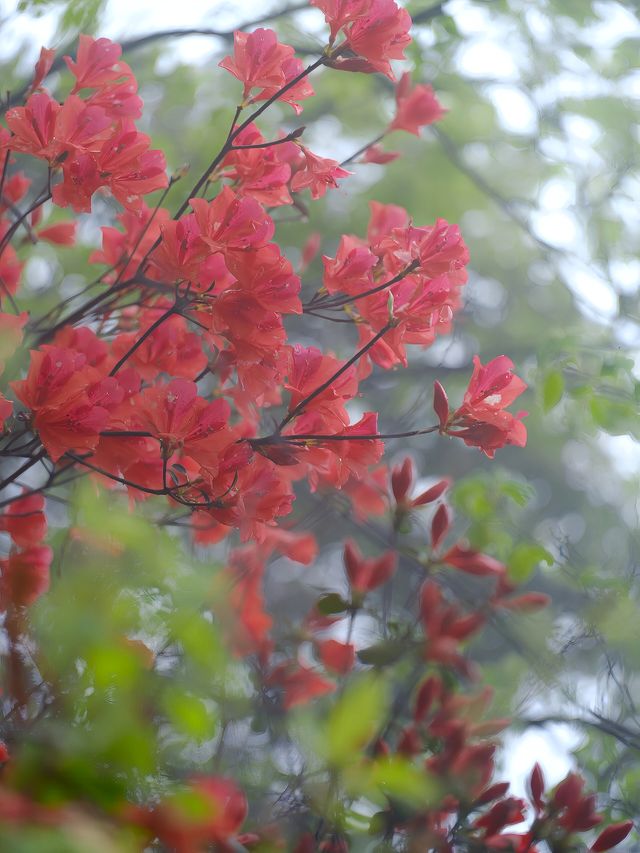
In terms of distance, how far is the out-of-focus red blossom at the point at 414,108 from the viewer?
1.21 meters

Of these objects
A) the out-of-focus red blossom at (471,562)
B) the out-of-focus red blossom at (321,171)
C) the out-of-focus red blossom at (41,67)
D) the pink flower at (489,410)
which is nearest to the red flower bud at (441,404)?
the pink flower at (489,410)

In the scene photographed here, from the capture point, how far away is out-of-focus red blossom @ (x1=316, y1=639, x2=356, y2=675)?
118cm

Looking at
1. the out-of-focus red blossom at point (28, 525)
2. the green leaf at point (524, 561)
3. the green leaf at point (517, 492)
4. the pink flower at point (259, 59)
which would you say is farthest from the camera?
the green leaf at point (517, 492)

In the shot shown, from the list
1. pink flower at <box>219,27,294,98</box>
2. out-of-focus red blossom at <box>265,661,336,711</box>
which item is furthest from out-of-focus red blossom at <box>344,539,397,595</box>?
pink flower at <box>219,27,294,98</box>

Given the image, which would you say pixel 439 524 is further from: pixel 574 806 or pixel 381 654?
pixel 574 806

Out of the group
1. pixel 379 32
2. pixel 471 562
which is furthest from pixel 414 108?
pixel 471 562

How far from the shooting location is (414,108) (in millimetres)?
1210

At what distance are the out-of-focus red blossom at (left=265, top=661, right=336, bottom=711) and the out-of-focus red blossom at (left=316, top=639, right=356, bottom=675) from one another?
0.04 meters

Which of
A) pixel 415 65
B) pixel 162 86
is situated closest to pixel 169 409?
pixel 415 65

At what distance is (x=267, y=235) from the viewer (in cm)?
87

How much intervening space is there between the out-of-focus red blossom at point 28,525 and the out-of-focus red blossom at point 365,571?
1.39 feet

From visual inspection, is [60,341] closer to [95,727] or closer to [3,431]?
[3,431]

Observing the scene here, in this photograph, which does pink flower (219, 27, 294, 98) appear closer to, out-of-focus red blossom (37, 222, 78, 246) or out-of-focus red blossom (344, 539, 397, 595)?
A: out-of-focus red blossom (37, 222, 78, 246)

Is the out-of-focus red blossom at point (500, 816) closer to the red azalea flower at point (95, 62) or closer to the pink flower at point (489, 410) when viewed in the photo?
the pink flower at point (489, 410)
